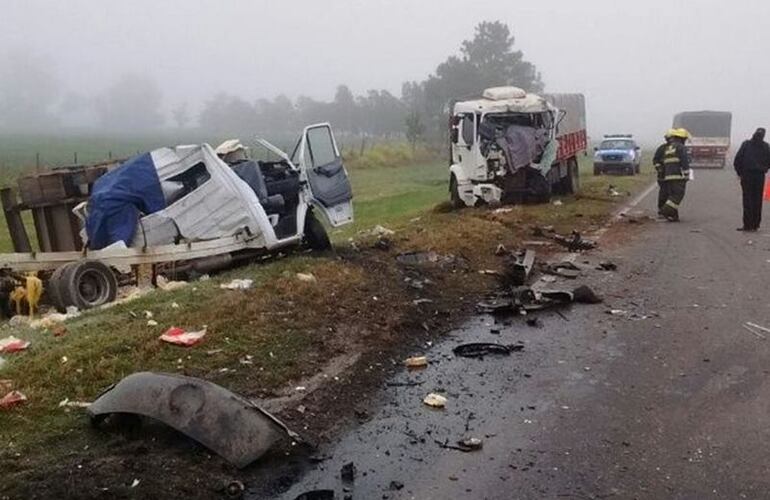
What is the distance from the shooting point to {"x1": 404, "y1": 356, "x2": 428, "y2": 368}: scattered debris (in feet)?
19.4

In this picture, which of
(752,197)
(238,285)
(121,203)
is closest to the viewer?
(238,285)

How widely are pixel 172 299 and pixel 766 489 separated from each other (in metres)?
5.49

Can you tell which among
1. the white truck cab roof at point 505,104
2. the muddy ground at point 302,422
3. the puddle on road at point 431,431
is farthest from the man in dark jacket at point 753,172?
the puddle on road at point 431,431

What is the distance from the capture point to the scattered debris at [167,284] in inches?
325

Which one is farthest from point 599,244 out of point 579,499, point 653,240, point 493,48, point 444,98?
point 493,48

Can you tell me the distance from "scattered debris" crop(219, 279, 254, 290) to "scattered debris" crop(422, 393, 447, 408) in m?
3.33

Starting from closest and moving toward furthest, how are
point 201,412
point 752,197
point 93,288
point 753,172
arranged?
1. point 201,412
2. point 93,288
3. point 753,172
4. point 752,197

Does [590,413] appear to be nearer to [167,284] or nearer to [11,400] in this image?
[11,400]

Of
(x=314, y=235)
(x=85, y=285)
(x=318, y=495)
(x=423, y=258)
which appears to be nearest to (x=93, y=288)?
(x=85, y=285)

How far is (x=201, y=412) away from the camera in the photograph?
426 centimetres

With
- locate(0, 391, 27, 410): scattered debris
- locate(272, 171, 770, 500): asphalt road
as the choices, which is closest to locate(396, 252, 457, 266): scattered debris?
locate(272, 171, 770, 500): asphalt road

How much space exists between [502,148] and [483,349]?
35.9 feet

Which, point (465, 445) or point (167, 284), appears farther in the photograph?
point (167, 284)

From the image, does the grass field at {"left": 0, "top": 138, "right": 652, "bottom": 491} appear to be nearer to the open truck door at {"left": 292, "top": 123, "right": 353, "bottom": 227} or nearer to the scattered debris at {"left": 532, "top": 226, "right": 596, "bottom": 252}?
the open truck door at {"left": 292, "top": 123, "right": 353, "bottom": 227}
